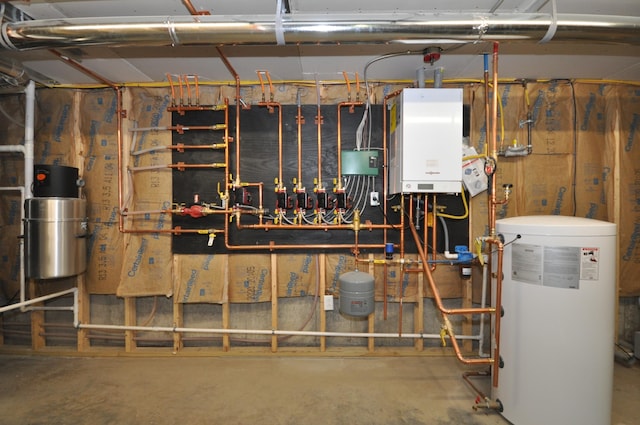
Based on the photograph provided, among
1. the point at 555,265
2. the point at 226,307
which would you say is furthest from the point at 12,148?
the point at 555,265

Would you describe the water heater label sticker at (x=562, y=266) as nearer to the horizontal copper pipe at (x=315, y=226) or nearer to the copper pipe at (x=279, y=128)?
the horizontal copper pipe at (x=315, y=226)

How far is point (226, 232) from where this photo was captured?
2.38 m

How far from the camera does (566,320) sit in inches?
59.1

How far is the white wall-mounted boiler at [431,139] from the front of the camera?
1949 millimetres

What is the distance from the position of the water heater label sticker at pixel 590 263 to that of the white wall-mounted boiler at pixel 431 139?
781 mm

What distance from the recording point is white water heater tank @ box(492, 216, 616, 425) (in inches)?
58.4

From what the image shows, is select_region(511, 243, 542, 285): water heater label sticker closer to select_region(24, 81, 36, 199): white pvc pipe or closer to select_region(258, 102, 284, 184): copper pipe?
select_region(258, 102, 284, 184): copper pipe

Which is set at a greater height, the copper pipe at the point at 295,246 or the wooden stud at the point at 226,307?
the copper pipe at the point at 295,246

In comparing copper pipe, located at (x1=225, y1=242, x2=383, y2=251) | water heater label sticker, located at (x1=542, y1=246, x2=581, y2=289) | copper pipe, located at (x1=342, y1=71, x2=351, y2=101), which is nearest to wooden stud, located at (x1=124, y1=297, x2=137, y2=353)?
copper pipe, located at (x1=225, y1=242, x2=383, y2=251)

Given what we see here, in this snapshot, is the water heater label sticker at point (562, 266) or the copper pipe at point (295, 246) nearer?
the water heater label sticker at point (562, 266)

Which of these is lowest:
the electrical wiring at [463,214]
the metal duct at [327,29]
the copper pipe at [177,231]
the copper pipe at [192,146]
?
the copper pipe at [177,231]

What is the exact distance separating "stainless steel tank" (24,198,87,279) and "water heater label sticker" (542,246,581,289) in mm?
3391

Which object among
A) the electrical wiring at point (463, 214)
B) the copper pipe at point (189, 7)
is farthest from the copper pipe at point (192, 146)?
the electrical wiring at point (463, 214)

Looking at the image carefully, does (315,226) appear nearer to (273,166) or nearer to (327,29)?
(273,166)
